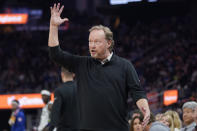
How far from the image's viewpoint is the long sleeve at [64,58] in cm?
476

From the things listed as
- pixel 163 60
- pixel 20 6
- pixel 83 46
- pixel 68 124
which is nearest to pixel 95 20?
pixel 83 46

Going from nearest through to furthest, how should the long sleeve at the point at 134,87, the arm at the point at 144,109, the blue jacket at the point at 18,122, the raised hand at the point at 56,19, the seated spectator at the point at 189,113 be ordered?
the arm at the point at 144,109 < the long sleeve at the point at 134,87 < the raised hand at the point at 56,19 < the seated spectator at the point at 189,113 < the blue jacket at the point at 18,122

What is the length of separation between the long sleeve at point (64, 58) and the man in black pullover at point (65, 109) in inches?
68.0

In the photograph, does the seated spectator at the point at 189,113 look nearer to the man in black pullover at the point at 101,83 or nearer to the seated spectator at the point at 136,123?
the seated spectator at the point at 136,123

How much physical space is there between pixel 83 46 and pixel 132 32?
3.41 m

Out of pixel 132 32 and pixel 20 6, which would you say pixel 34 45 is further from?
pixel 132 32

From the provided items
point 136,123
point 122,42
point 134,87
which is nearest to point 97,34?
point 134,87

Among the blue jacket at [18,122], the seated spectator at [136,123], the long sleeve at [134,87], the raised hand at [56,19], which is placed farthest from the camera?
the blue jacket at [18,122]

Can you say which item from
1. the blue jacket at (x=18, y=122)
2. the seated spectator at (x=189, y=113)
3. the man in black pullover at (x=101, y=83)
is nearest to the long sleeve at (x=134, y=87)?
the man in black pullover at (x=101, y=83)

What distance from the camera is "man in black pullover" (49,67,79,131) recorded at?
6594 millimetres

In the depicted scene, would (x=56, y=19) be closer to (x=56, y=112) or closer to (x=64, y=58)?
(x=64, y=58)

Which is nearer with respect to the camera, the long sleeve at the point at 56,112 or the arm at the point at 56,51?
the arm at the point at 56,51

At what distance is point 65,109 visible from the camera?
673cm

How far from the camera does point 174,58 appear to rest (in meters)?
25.1
